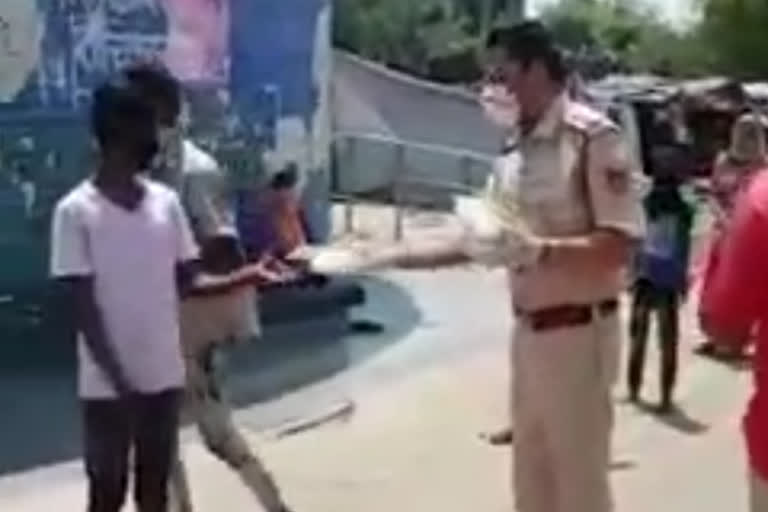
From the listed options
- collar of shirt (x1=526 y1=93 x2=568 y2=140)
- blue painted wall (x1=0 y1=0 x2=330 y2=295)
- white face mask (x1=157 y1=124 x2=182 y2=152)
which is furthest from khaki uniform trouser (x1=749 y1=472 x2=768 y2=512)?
blue painted wall (x1=0 y1=0 x2=330 y2=295)

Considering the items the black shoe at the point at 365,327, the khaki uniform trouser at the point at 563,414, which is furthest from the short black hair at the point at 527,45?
the black shoe at the point at 365,327

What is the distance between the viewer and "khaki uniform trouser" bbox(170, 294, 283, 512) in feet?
23.5

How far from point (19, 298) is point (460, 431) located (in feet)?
19.2

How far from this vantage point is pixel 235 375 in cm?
1323

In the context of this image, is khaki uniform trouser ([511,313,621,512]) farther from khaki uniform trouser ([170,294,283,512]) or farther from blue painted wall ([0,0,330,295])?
blue painted wall ([0,0,330,295])

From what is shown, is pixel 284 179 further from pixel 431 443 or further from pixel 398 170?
pixel 398 170

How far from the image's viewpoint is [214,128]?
18938mm

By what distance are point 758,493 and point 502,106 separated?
160 cm

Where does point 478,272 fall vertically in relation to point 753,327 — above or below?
below

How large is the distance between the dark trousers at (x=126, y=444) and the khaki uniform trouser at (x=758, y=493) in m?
1.90

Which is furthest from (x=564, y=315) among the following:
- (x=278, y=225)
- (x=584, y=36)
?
(x=584, y=36)

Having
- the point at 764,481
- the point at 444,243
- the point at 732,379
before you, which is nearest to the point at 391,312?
the point at 732,379

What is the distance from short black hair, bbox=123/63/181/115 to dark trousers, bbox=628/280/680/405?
5.45 meters

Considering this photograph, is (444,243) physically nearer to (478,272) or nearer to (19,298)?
(478,272)
